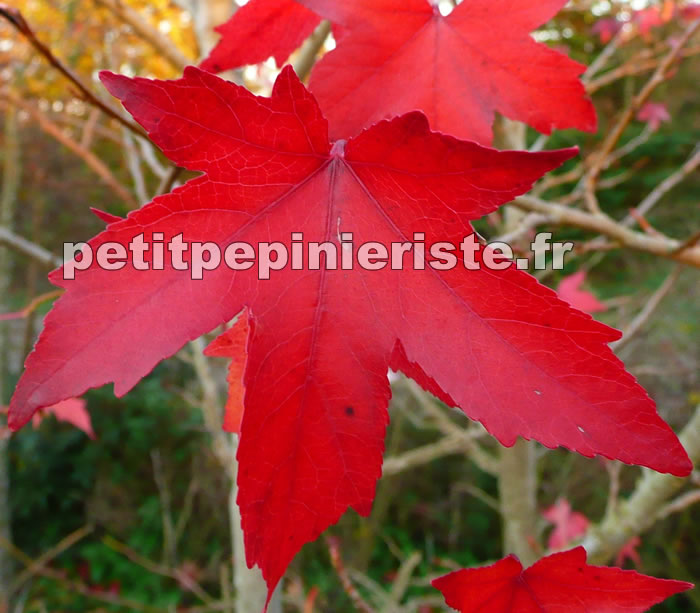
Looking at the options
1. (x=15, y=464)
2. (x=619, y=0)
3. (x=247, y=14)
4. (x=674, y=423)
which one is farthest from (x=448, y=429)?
(x=15, y=464)

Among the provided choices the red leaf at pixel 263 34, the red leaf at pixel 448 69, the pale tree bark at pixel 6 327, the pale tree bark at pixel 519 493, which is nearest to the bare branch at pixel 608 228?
the red leaf at pixel 448 69

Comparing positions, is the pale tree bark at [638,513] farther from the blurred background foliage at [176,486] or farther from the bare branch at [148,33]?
the blurred background foliage at [176,486]

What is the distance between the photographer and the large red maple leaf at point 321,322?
322 mm

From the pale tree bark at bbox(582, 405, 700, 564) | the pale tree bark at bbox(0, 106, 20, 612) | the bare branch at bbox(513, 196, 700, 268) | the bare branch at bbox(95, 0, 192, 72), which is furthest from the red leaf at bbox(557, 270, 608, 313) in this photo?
the pale tree bark at bbox(0, 106, 20, 612)

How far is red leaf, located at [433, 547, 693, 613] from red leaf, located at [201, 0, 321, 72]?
0.46 meters

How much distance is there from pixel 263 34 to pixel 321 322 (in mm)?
300

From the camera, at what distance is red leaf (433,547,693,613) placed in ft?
1.29

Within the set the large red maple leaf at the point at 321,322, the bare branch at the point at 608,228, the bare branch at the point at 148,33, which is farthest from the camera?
the bare branch at the point at 148,33

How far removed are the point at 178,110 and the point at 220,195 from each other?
56mm

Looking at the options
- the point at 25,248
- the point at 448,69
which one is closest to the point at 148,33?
the point at 25,248

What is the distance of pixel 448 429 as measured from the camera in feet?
6.83

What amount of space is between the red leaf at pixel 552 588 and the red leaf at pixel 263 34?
46 centimetres

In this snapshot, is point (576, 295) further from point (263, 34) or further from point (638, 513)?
point (263, 34)

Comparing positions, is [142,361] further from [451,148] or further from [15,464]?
[15,464]
